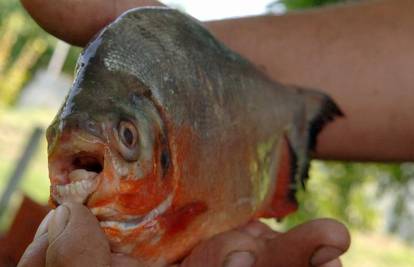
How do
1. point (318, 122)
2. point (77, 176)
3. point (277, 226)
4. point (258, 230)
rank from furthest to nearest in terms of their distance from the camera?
point (277, 226) → point (318, 122) → point (258, 230) → point (77, 176)

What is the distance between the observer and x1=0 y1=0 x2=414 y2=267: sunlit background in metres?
3.61

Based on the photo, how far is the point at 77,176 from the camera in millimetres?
1025

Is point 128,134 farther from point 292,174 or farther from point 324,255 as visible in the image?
point 292,174

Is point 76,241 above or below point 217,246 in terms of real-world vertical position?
above

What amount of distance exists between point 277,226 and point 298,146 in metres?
2.94

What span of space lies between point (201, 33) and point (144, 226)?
14.4 inches

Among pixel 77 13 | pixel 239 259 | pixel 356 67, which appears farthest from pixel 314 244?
pixel 356 67

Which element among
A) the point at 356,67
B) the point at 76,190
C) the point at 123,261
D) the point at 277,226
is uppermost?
the point at 76,190

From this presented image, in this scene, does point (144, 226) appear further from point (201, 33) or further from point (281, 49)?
point (281, 49)

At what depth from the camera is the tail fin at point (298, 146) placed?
158 centimetres

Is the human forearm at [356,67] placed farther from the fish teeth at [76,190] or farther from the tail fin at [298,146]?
the fish teeth at [76,190]

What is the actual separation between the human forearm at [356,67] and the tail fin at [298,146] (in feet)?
0.92

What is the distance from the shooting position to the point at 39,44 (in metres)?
11.2

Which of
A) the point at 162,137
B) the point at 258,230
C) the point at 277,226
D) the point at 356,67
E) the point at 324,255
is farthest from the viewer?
the point at 277,226
